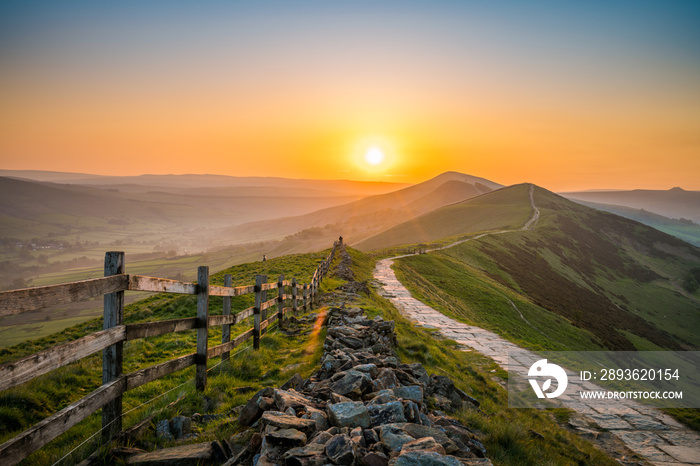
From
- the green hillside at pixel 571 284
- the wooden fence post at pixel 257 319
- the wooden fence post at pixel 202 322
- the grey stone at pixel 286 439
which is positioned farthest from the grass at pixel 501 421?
the green hillside at pixel 571 284

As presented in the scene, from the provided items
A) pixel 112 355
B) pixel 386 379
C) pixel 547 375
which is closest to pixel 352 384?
pixel 386 379

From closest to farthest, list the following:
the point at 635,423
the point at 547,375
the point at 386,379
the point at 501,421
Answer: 1. the point at 386,379
2. the point at 501,421
3. the point at 635,423
4. the point at 547,375

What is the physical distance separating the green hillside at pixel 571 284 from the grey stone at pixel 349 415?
1885cm

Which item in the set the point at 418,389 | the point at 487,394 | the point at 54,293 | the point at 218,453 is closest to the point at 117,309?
the point at 54,293

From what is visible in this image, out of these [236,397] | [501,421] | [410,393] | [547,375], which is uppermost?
[410,393]

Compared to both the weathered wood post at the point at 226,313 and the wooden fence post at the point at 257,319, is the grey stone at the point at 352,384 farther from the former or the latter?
the wooden fence post at the point at 257,319

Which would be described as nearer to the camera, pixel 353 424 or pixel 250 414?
pixel 353 424

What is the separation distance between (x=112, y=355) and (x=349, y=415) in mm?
3253

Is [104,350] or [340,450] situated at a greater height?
[104,350]

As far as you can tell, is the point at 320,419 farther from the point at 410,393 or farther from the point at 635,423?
the point at 635,423

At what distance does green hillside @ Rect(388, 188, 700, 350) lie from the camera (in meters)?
34.9

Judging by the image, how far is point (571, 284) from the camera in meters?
66.2

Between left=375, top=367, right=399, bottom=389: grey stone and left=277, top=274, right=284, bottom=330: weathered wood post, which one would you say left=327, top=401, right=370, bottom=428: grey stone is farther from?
left=277, top=274, right=284, bottom=330: weathered wood post

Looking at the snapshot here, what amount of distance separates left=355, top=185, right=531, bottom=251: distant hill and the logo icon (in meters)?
88.3
